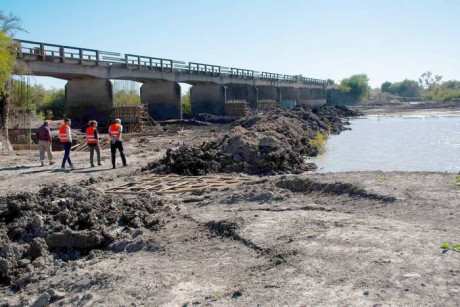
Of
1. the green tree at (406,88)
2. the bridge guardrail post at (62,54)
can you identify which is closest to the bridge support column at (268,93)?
the bridge guardrail post at (62,54)

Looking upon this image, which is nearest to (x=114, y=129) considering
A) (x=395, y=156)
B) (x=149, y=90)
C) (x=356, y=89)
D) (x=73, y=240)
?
(x=73, y=240)

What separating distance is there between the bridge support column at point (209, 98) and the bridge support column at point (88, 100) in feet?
67.2

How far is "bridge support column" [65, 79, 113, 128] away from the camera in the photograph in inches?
1448

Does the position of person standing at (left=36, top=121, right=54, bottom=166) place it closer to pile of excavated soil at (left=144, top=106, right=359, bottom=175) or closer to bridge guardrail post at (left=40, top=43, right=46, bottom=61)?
pile of excavated soil at (left=144, top=106, right=359, bottom=175)

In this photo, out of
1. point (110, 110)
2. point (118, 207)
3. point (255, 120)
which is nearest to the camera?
point (118, 207)

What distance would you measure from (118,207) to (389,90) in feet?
597

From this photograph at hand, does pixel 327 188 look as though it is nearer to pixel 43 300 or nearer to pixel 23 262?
pixel 23 262

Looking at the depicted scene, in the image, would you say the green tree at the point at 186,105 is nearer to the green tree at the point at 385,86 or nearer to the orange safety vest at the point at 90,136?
the orange safety vest at the point at 90,136

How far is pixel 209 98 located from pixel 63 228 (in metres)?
49.3

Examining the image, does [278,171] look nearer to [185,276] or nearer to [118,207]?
[118,207]

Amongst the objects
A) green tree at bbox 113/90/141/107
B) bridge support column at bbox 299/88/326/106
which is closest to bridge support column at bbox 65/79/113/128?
green tree at bbox 113/90/141/107

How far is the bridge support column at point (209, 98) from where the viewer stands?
184 ft

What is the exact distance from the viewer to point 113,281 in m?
6.11

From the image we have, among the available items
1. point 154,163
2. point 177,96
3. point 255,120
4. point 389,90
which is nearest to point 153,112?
point 177,96
